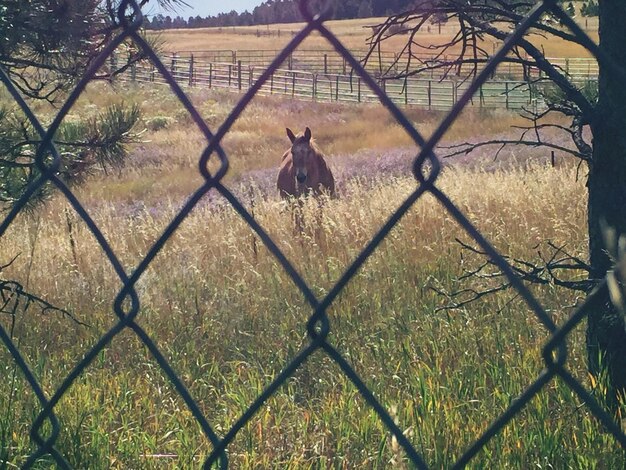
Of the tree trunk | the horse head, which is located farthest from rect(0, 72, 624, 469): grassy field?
the horse head

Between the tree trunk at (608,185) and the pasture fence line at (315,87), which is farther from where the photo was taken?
the pasture fence line at (315,87)

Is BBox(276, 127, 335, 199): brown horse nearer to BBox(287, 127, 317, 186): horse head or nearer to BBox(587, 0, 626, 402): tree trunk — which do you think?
BBox(287, 127, 317, 186): horse head

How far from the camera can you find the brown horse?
448 inches

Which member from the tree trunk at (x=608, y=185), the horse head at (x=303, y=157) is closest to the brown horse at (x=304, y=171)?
the horse head at (x=303, y=157)

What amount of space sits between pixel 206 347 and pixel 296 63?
191 ft

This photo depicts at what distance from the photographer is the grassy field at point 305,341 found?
7.55ft

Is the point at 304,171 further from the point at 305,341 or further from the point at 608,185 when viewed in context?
the point at 608,185

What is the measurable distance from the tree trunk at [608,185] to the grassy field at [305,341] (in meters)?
0.20

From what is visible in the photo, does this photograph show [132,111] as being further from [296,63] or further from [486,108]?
[296,63]

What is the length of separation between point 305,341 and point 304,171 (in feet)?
23.9

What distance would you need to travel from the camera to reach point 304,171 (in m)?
11.3

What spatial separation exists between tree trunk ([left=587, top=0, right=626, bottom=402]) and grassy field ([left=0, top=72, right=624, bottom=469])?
20 centimetres

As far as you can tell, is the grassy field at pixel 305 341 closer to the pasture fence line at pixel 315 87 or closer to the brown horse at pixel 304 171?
the brown horse at pixel 304 171

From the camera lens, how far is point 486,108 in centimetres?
3083
